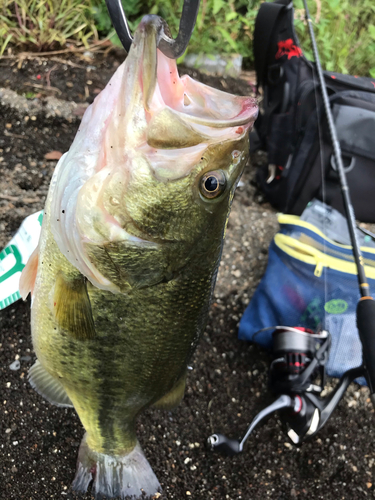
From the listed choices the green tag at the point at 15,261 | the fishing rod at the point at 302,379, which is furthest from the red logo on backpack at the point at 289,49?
the green tag at the point at 15,261

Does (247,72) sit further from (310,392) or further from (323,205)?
(310,392)

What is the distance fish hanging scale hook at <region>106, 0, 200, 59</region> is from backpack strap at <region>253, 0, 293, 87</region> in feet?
7.62

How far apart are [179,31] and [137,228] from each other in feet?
1.43

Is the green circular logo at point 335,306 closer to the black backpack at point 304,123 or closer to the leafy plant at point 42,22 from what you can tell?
the black backpack at point 304,123

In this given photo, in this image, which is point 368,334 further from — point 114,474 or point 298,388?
point 114,474

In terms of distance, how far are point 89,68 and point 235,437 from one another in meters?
2.92

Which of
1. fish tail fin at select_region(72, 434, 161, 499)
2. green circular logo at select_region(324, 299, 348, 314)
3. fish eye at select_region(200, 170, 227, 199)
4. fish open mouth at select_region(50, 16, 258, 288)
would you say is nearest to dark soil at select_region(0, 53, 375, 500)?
fish tail fin at select_region(72, 434, 161, 499)

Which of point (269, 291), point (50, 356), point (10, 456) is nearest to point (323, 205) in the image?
point (269, 291)

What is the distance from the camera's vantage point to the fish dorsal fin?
4.11 feet

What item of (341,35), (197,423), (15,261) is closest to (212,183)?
(15,261)

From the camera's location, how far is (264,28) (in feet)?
9.27

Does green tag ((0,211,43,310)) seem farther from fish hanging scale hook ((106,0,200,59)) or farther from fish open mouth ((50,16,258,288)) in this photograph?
fish hanging scale hook ((106,0,200,59))

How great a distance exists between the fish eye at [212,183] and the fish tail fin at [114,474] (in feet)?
3.80

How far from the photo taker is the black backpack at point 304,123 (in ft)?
8.44
